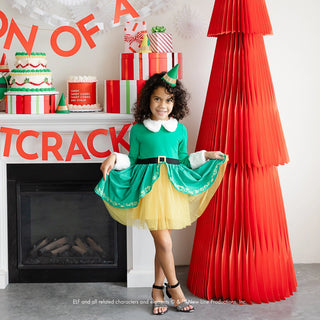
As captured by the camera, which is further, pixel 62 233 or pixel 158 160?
pixel 62 233

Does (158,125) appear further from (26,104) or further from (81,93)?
(26,104)

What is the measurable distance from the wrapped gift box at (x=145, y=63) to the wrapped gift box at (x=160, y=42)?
6cm

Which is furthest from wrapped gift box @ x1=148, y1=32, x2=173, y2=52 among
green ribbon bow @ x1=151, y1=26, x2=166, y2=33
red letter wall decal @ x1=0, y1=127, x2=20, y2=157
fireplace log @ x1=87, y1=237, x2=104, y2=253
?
fireplace log @ x1=87, y1=237, x2=104, y2=253

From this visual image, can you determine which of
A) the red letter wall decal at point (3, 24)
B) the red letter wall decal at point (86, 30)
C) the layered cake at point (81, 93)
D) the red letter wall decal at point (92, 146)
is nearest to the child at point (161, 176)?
the red letter wall decal at point (92, 146)

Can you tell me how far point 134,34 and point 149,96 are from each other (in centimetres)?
52

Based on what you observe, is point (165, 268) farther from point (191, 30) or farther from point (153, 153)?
point (191, 30)

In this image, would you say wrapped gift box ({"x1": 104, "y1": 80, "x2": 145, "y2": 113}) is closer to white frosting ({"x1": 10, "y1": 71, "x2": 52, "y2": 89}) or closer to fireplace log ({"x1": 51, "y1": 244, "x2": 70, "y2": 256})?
white frosting ({"x1": 10, "y1": 71, "x2": 52, "y2": 89})

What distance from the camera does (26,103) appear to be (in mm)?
2928

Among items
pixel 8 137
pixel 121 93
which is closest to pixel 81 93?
pixel 121 93

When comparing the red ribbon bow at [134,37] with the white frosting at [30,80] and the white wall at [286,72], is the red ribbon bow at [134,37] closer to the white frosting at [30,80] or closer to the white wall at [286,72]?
the white wall at [286,72]

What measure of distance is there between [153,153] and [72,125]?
55 centimetres

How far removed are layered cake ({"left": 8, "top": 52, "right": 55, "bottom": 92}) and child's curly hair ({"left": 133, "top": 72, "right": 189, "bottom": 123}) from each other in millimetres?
570

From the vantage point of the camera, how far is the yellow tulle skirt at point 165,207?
2.56m

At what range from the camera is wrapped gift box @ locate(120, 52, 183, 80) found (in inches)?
116
